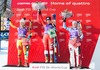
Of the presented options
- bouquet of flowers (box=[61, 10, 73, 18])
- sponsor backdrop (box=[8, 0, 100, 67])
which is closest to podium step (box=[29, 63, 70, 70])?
sponsor backdrop (box=[8, 0, 100, 67])

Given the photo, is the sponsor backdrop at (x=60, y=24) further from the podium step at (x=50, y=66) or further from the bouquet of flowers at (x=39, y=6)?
the podium step at (x=50, y=66)

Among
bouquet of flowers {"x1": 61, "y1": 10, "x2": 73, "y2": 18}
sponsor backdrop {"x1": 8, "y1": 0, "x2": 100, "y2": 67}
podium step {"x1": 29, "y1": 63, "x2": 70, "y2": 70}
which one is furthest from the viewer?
sponsor backdrop {"x1": 8, "y1": 0, "x2": 100, "y2": 67}

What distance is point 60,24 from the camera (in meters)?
4.46

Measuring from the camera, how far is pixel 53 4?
449cm

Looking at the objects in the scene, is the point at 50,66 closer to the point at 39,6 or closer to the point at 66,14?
the point at 66,14

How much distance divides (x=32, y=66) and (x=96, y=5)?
4.77ft

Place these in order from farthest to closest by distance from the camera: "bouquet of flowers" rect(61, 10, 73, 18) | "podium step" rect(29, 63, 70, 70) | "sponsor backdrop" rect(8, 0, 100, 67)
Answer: "sponsor backdrop" rect(8, 0, 100, 67)
"bouquet of flowers" rect(61, 10, 73, 18)
"podium step" rect(29, 63, 70, 70)

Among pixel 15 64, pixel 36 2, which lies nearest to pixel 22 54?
pixel 15 64

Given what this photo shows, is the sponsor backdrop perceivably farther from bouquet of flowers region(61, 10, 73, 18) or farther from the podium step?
the podium step

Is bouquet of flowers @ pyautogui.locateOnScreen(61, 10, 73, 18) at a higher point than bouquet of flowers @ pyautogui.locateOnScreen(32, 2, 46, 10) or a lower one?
lower

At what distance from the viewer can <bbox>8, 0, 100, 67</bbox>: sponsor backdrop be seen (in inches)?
173

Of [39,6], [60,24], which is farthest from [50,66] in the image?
[39,6]

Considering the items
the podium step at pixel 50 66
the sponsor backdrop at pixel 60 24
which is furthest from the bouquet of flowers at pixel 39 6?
the podium step at pixel 50 66

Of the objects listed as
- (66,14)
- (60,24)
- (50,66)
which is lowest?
(50,66)
